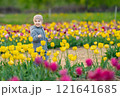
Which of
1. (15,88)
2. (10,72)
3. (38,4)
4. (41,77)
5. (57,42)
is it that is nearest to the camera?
(15,88)

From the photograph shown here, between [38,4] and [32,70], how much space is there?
3153 centimetres

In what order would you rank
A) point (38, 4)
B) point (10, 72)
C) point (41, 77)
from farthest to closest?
1. point (38, 4)
2. point (10, 72)
3. point (41, 77)

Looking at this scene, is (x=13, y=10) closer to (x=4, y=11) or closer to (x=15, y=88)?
(x=4, y=11)

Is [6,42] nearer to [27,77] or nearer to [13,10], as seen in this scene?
[27,77]

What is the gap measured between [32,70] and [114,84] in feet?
4.07

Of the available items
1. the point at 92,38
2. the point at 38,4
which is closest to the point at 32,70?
the point at 92,38

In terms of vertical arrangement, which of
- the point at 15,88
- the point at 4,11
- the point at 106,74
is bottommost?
the point at 15,88

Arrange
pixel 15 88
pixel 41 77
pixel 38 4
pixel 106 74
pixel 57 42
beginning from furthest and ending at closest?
pixel 38 4 < pixel 57 42 < pixel 41 77 < pixel 15 88 < pixel 106 74

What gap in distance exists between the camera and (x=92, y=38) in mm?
7062

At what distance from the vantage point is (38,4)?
3394 centimetres

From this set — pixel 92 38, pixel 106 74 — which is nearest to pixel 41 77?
pixel 106 74

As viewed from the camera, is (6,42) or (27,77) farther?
(6,42)

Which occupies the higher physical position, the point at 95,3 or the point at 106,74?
the point at 95,3

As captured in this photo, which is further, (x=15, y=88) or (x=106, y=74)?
(x=15, y=88)
